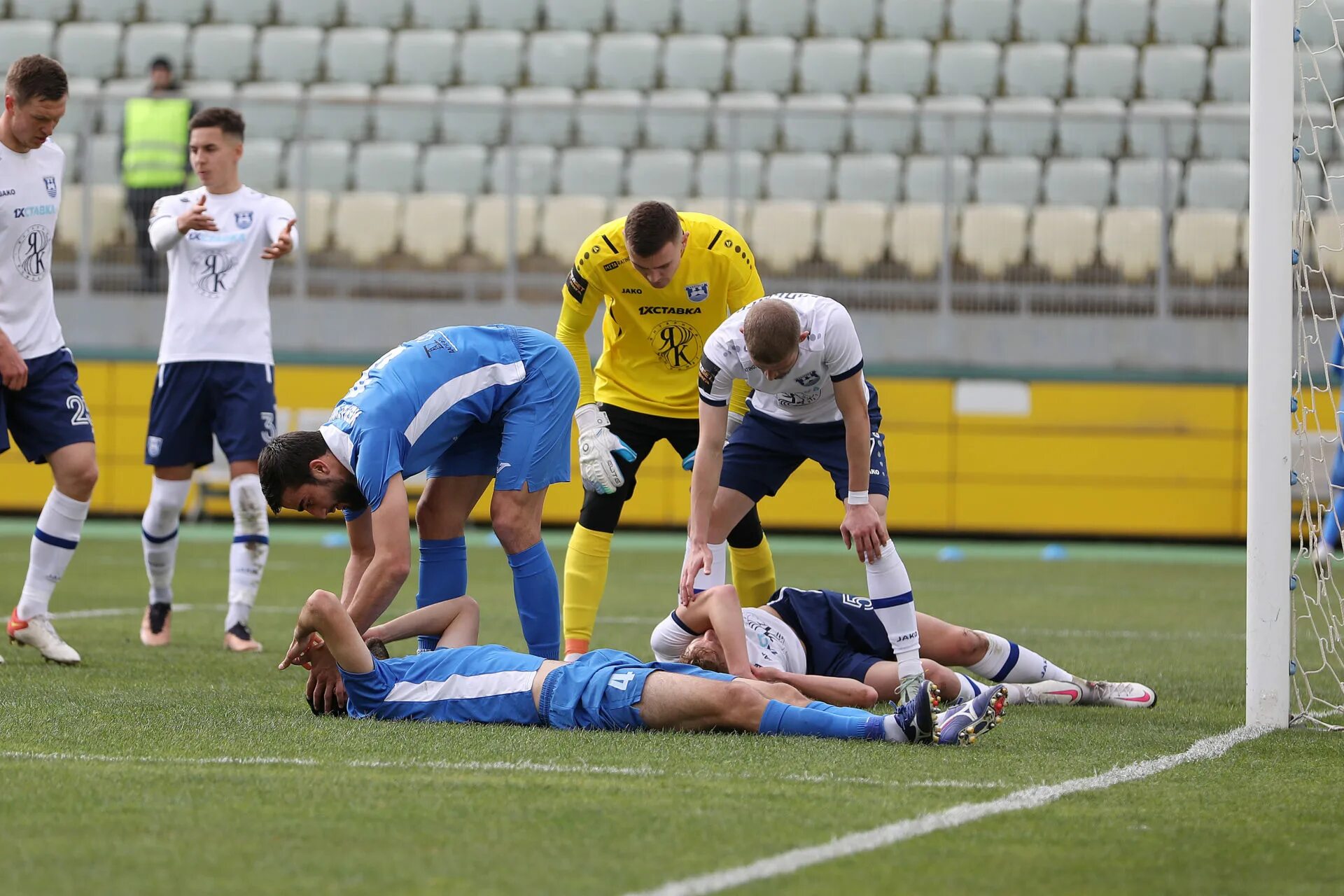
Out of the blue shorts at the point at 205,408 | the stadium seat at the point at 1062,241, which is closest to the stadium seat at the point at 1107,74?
the stadium seat at the point at 1062,241

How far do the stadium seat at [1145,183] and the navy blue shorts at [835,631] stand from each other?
33.3 ft

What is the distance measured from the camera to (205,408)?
7.75m

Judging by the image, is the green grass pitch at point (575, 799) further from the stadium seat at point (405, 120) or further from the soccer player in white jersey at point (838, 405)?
the stadium seat at point (405, 120)

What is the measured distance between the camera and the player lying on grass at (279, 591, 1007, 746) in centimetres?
484

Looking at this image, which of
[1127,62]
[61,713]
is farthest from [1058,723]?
[1127,62]

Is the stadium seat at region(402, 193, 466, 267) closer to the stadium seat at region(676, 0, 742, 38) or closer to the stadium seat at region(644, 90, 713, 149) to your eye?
the stadium seat at region(644, 90, 713, 149)

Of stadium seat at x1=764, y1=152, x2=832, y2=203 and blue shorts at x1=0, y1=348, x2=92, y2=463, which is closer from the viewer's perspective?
blue shorts at x1=0, y1=348, x2=92, y2=463

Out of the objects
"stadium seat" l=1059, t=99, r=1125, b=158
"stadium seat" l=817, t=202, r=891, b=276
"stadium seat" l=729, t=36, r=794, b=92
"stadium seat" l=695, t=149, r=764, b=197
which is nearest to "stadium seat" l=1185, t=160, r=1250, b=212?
"stadium seat" l=1059, t=99, r=1125, b=158

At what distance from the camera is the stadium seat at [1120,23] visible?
59.0ft

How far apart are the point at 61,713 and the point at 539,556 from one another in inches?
68.6

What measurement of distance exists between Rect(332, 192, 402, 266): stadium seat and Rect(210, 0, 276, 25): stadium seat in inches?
182

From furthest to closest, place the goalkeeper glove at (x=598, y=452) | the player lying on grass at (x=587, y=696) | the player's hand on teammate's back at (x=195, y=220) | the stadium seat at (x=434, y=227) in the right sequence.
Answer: the stadium seat at (x=434, y=227) → the player's hand on teammate's back at (x=195, y=220) → the goalkeeper glove at (x=598, y=452) → the player lying on grass at (x=587, y=696)

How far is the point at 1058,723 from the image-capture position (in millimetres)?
5465

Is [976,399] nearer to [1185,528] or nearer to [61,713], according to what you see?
[1185,528]
